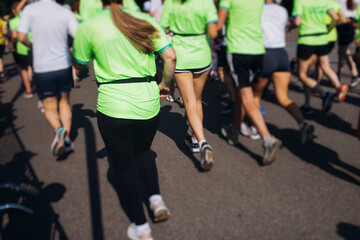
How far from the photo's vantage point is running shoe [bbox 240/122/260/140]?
161 inches

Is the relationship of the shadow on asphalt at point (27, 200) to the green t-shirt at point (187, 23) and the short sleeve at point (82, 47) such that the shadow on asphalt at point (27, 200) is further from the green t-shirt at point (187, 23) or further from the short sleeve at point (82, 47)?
the green t-shirt at point (187, 23)

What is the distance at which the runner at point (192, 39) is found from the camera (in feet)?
6.70

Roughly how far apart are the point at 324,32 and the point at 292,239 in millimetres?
3334

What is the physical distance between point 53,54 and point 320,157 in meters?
3.32

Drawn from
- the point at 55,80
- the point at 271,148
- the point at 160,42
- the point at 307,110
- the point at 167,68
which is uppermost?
the point at 160,42

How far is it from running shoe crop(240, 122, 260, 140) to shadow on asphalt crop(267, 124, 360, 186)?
331 millimetres

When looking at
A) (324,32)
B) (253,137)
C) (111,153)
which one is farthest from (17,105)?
(324,32)

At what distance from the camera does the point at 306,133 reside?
3.71m

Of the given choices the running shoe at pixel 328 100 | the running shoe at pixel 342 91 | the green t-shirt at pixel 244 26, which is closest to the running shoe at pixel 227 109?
the running shoe at pixel 328 100

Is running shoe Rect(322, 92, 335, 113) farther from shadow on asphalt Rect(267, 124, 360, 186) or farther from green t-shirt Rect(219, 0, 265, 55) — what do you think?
green t-shirt Rect(219, 0, 265, 55)

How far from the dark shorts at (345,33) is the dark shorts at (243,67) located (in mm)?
4077

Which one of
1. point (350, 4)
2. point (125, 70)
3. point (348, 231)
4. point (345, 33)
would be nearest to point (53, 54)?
point (125, 70)

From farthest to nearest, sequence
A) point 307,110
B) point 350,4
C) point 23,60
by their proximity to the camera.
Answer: point 23,60 < point 350,4 < point 307,110

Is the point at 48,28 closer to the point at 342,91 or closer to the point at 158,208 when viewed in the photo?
the point at 158,208
